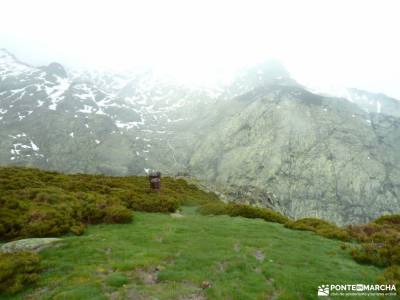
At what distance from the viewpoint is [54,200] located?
31.9 meters

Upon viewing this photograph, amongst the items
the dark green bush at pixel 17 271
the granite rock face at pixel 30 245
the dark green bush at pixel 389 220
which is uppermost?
the dark green bush at pixel 17 271

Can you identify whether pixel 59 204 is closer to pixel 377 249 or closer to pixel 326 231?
pixel 326 231

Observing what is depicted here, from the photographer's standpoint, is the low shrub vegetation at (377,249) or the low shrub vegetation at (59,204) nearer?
the low shrub vegetation at (377,249)

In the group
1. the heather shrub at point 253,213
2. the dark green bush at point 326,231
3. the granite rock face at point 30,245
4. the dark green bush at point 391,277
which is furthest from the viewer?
the heather shrub at point 253,213

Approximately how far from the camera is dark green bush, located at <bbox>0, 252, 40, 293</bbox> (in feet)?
59.0

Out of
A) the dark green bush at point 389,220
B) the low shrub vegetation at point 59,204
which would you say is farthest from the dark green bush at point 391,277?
the dark green bush at point 389,220

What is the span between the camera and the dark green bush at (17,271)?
1798 cm

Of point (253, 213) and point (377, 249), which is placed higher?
point (377, 249)

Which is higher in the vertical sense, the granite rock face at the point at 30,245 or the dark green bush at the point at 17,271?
the dark green bush at the point at 17,271

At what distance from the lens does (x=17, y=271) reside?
18750 millimetres

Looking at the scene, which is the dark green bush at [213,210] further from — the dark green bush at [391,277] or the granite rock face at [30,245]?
the dark green bush at [391,277]

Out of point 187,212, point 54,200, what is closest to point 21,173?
point 54,200

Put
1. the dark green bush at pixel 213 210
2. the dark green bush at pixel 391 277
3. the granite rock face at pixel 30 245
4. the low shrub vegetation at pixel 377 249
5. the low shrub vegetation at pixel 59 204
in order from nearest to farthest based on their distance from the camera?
the dark green bush at pixel 391 277 < the granite rock face at pixel 30 245 < the low shrub vegetation at pixel 377 249 < the low shrub vegetation at pixel 59 204 < the dark green bush at pixel 213 210

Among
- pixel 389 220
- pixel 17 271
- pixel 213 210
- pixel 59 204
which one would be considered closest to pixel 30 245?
pixel 17 271
